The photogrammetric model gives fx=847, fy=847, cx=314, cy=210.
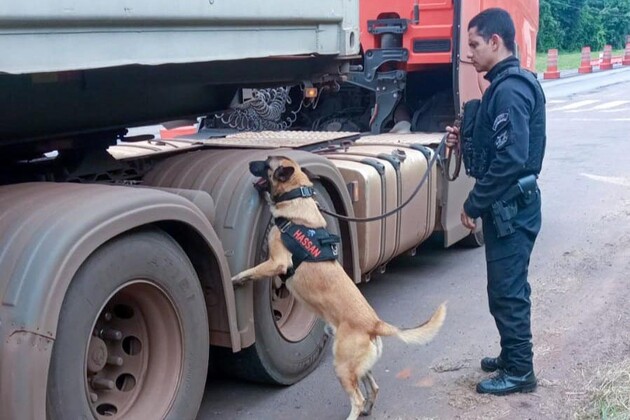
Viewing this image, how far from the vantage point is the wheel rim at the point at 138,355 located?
3.47 m

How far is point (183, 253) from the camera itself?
3602 mm

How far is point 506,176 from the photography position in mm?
4207

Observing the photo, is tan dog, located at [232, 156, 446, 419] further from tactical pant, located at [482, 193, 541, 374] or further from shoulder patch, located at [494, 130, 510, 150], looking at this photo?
shoulder patch, located at [494, 130, 510, 150]

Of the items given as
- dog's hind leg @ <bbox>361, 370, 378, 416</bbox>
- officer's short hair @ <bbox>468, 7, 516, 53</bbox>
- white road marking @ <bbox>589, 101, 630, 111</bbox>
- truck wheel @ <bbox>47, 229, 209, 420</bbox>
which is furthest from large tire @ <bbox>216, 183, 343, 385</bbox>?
white road marking @ <bbox>589, 101, 630, 111</bbox>

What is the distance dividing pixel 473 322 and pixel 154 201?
3.09 metres

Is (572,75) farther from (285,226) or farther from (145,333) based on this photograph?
(145,333)

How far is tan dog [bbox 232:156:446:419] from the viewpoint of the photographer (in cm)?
402

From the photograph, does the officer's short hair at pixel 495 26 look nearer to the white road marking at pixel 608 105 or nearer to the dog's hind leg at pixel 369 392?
the dog's hind leg at pixel 369 392

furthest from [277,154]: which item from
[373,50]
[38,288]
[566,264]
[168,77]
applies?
[566,264]

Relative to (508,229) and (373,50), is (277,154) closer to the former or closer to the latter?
(508,229)

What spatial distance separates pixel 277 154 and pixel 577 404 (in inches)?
80.1

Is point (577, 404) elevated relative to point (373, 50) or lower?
lower

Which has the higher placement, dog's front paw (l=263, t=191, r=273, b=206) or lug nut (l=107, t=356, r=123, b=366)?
dog's front paw (l=263, t=191, r=273, b=206)

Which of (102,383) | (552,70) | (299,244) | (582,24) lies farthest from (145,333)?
(582,24)
